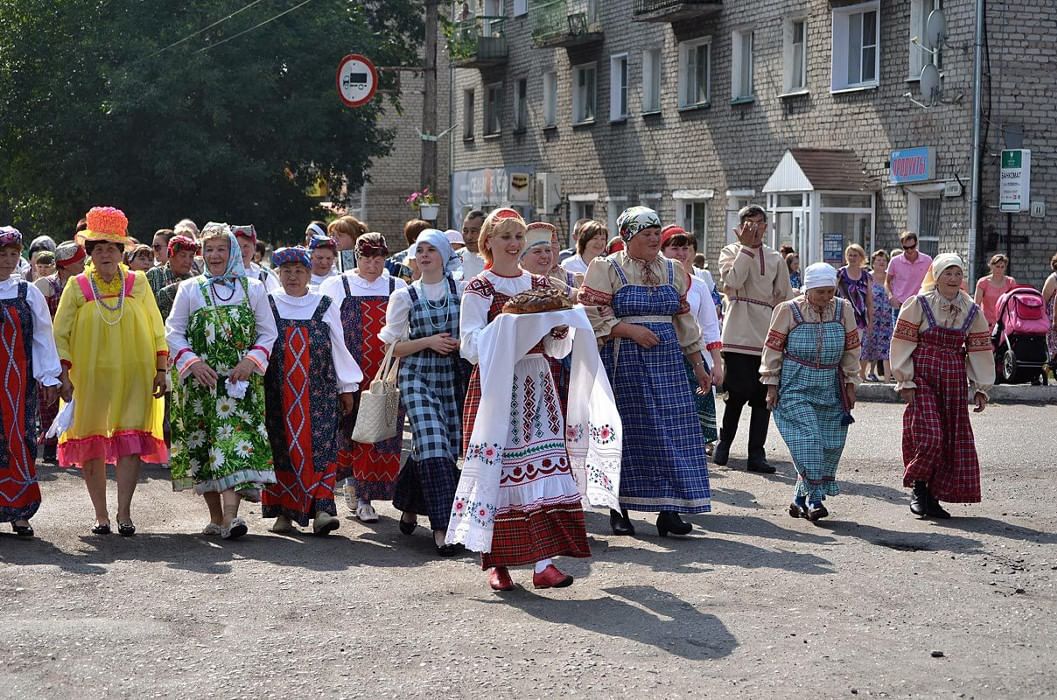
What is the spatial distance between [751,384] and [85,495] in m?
4.85

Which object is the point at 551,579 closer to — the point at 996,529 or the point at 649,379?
the point at 649,379

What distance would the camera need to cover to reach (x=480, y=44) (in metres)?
44.0

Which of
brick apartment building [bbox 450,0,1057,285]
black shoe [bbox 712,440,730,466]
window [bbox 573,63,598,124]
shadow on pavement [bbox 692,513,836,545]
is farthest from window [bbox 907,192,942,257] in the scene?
shadow on pavement [bbox 692,513,836,545]

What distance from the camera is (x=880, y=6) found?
27172mm

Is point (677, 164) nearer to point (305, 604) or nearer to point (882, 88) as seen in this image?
point (882, 88)

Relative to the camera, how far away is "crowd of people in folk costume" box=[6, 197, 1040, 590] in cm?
877

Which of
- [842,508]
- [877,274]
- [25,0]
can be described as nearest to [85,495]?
[842,508]

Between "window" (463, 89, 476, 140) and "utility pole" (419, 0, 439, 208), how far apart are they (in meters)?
15.3

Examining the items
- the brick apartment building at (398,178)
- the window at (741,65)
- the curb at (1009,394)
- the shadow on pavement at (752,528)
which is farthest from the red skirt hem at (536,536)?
the brick apartment building at (398,178)

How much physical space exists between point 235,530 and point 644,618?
2.99 m

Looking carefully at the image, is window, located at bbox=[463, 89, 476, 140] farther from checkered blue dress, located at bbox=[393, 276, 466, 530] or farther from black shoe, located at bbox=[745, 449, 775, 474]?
checkered blue dress, located at bbox=[393, 276, 466, 530]

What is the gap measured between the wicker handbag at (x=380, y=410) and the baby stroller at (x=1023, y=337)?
12.6m

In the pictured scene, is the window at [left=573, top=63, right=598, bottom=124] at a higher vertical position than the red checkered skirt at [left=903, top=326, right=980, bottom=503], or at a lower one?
higher

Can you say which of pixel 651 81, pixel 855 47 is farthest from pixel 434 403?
pixel 651 81
